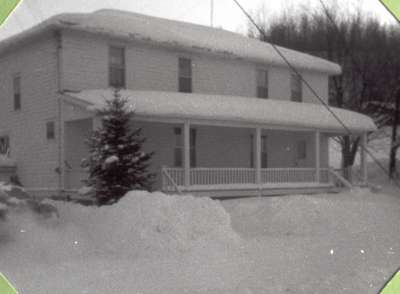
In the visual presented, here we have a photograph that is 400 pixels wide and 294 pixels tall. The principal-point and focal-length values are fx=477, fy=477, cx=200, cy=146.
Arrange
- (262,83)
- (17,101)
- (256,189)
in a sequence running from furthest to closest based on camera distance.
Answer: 1. (17,101)
2. (262,83)
3. (256,189)

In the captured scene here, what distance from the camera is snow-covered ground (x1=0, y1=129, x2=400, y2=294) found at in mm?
2102

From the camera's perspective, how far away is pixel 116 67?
84.2 inches

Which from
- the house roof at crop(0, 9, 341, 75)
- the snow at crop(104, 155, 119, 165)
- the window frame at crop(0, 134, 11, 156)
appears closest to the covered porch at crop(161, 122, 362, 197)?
the snow at crop(104, 155, 119, 165)

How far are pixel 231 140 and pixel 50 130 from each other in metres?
0.83

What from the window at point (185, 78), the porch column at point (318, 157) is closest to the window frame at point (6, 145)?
the window at point (185, 78)

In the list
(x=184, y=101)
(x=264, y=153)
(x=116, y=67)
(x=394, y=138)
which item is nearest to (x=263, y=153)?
(x=264, y=153)

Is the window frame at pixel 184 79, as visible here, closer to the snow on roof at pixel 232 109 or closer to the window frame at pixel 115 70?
the snow on roof at pixel 232 109

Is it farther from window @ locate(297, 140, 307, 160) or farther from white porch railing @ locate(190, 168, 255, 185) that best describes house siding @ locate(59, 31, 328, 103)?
white porch railing @ locate(190, 168, 255, 185)

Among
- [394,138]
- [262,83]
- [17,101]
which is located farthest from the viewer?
[17,101]

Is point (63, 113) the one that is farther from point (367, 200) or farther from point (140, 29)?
point (367, 200)

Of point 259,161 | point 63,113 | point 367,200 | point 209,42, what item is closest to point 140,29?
point 209,42

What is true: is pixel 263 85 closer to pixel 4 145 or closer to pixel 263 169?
pixel 263 169

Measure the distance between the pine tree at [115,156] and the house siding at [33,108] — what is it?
22cm

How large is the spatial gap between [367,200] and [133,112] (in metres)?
1.09
